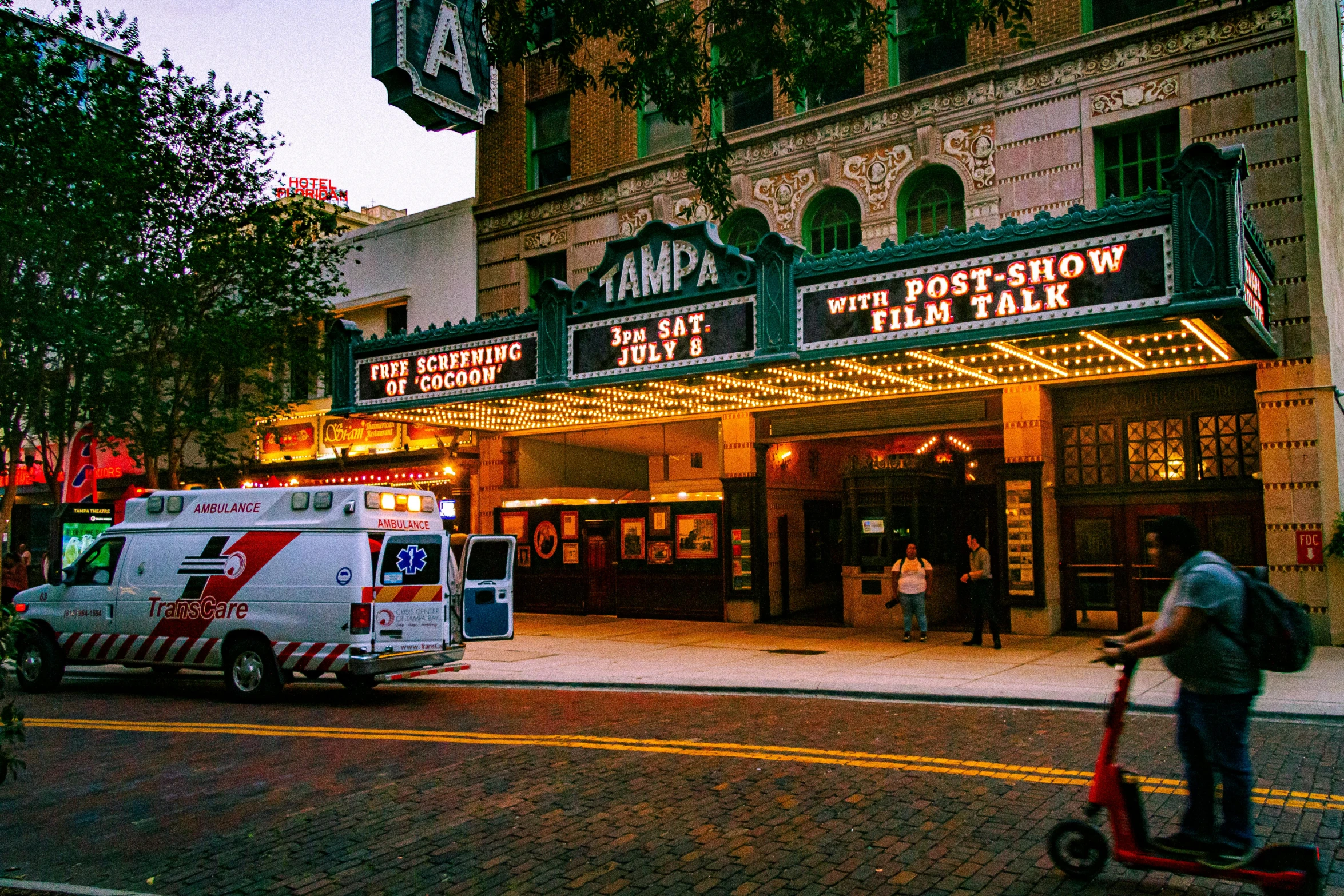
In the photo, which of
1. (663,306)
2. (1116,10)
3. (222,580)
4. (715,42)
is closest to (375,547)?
(222,580)

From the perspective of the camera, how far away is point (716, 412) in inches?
805

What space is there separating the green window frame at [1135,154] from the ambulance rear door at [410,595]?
11863 mm

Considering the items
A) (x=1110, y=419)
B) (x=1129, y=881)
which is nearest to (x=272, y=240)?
(x=1110, y=419)

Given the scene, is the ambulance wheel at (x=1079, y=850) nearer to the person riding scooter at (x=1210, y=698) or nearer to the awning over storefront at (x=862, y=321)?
the person riding scooter at (x=1210, y=698)

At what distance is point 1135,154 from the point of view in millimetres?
16219

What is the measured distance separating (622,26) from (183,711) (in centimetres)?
901

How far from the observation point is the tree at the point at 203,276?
1978 cm

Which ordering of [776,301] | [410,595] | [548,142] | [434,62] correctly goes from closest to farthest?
[410,595] < [776,301] < [434,62] < [548,142]

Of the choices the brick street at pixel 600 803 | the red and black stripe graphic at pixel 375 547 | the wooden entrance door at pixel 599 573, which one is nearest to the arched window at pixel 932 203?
the wooden entrance door at pixel 599 573

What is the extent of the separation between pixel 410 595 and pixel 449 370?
6.57 metres

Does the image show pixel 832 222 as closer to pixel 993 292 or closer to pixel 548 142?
pixel 993 292

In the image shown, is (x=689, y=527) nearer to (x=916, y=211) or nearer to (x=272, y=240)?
(x=916, y=211)

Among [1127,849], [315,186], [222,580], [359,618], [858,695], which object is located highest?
[315,186]

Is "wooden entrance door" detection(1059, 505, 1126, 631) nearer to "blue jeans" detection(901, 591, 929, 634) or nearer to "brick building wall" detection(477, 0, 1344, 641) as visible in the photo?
"brick building wall" detection(477, 0, 1344, 641)
